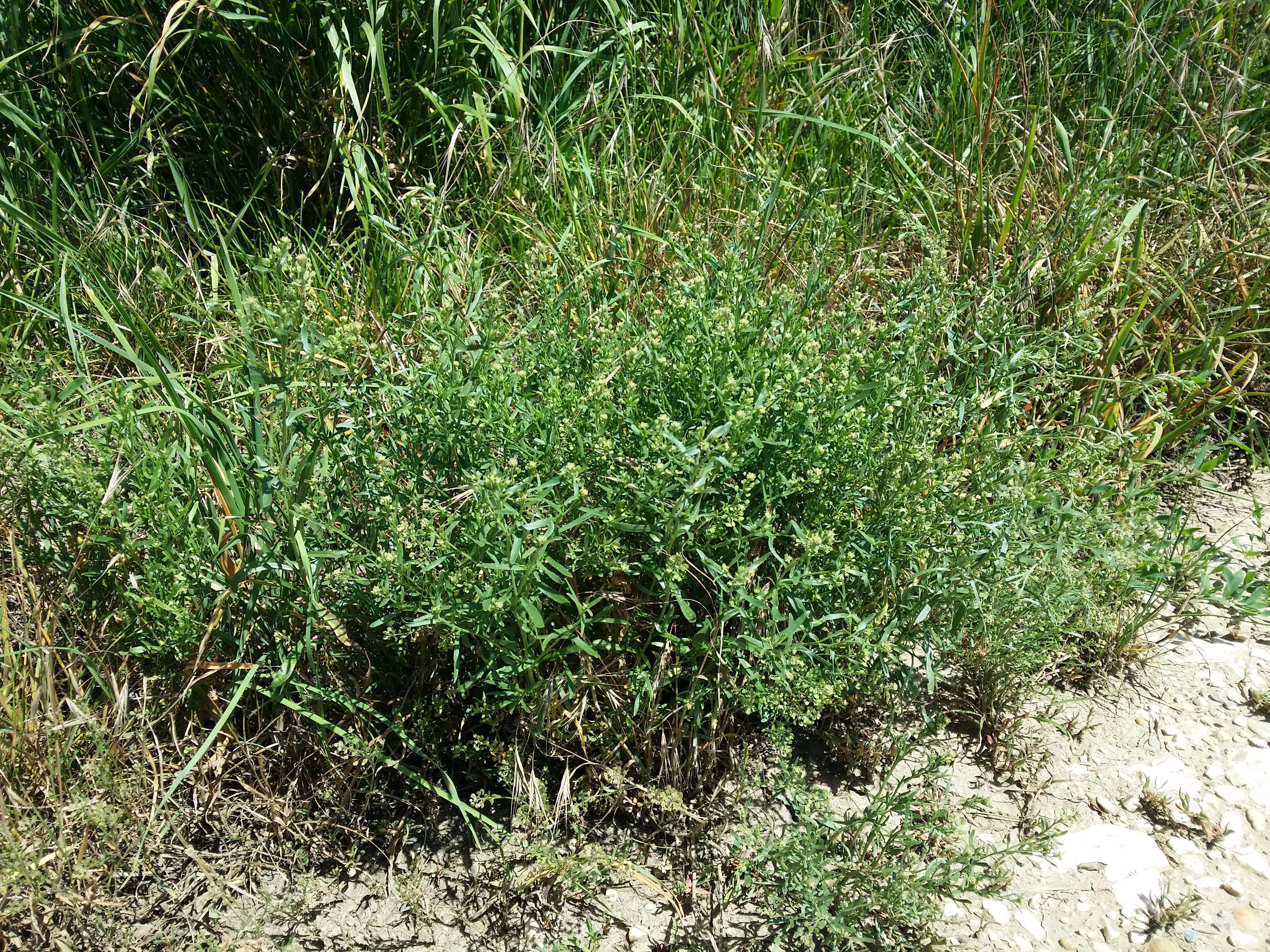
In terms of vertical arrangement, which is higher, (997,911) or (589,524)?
(589,524)

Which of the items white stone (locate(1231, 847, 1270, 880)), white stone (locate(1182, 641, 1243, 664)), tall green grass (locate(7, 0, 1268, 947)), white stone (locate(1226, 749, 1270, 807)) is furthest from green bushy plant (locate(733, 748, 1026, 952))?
white stone (locate(1182, 641, 1243, 664))

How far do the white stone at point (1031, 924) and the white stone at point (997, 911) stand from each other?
2 centimetres

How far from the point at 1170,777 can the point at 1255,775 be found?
21cm

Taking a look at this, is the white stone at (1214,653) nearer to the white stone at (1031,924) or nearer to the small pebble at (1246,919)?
the small pebble at (1246,919)

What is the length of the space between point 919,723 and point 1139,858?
1.87 ft

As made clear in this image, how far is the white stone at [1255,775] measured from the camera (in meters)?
2.52

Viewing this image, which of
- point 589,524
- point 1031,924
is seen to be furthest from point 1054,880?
point 589,524

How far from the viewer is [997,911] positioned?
2287 millimetres

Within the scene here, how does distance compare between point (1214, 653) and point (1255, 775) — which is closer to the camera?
point (1255, 775)

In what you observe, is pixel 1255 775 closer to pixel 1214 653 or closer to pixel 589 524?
pixel 1214 653

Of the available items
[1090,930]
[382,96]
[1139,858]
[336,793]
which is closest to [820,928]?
[1090,930]

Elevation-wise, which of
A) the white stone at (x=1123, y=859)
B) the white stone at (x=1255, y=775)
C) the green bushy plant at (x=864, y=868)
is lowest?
the white stone at (x=1255, y=775)

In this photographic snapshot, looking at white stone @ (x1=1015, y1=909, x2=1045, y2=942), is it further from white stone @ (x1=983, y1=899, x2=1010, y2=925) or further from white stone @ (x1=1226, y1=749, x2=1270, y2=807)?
white stone @ (x1=1226, y1=749, x2=1270, y2=807)

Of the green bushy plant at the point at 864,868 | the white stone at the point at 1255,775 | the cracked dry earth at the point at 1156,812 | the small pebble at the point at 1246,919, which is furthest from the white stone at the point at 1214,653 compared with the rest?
the green bushy plant at the point at 864,868
